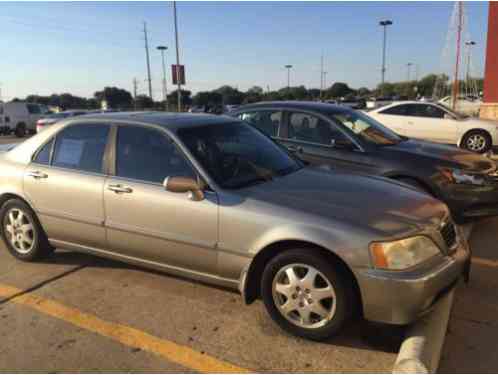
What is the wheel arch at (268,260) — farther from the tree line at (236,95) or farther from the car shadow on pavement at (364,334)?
the tree line at (236,95)

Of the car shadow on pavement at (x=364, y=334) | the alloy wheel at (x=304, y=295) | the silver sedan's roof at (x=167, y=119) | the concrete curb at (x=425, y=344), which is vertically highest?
the silver sedan's roof at (x=167, y=119)

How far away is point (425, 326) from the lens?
3.11 m

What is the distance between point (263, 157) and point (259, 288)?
1.21 meters

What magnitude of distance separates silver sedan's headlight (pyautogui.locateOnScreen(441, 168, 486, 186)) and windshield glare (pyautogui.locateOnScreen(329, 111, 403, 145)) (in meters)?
0.87

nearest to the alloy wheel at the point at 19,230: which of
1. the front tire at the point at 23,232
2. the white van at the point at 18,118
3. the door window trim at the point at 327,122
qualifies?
the front tire at the point at 23,232

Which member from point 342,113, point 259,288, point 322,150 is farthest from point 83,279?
point 342,113

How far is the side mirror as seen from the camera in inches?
134

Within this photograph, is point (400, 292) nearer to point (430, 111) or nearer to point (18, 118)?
point (430, 111)

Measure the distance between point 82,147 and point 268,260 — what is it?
2.13m

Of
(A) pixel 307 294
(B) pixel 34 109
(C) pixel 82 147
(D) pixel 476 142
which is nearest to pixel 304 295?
(A) pixel 307 294

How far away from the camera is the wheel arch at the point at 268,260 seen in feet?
9.88

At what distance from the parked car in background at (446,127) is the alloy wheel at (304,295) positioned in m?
9.95

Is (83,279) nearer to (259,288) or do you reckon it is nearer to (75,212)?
(75,212)

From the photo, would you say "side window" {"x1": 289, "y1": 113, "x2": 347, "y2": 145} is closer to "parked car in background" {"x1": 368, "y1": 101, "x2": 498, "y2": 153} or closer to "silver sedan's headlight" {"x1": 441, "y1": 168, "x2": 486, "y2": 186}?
"silver sedan's headlight" {"x1": 441, "y1": 168, "x2": 486, "y2": 186}
